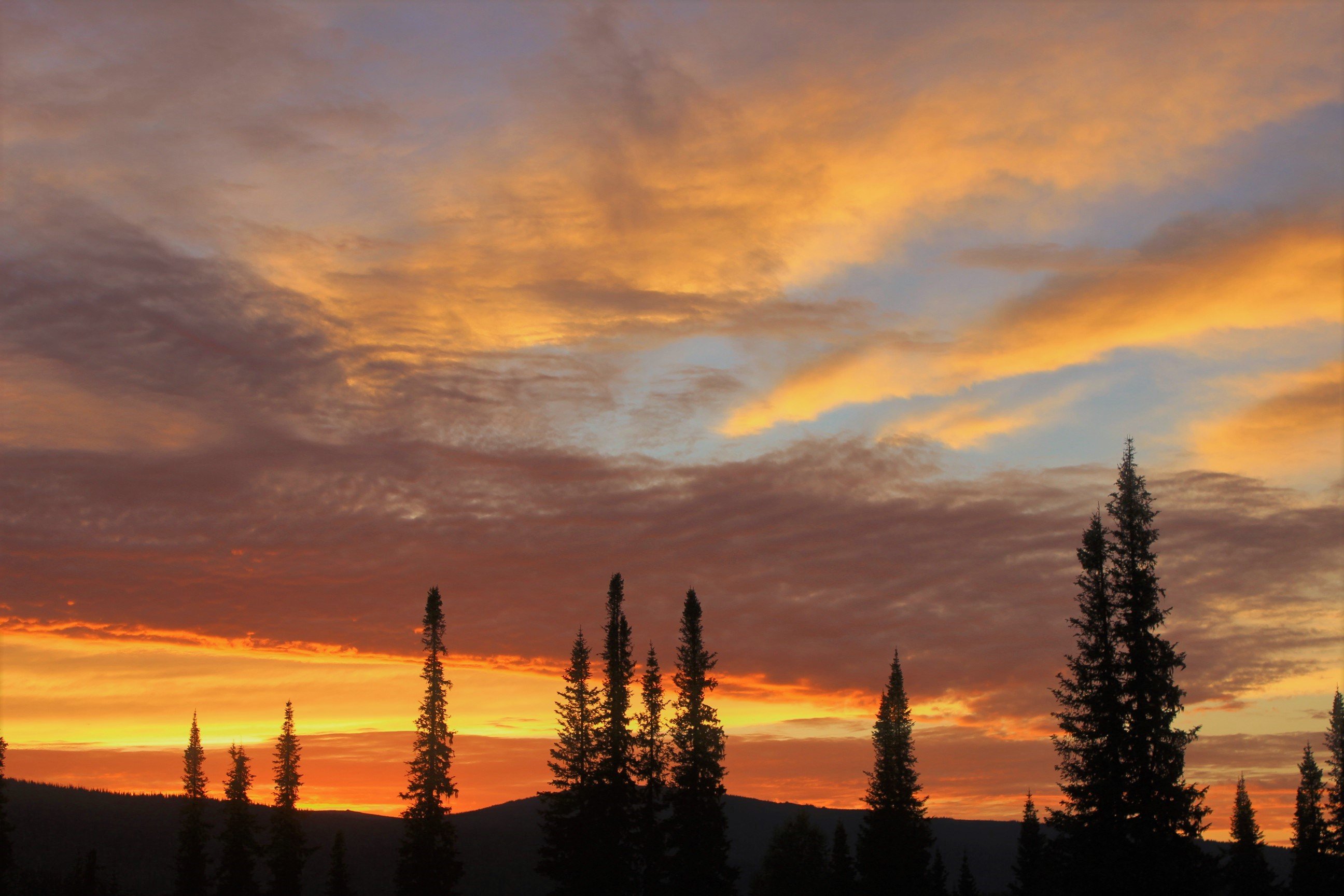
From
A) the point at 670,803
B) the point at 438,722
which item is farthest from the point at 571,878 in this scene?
the point at 438,722

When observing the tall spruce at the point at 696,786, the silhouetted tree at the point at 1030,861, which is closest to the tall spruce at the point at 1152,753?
the tall spruce at the point at 696,786

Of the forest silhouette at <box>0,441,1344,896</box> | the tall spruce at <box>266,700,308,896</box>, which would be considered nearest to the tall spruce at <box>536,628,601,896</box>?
the forest silhouette at <box>0,441,1344,896</box>

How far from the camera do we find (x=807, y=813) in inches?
4818

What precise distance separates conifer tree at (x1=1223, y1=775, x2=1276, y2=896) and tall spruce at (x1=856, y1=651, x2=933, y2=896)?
20739 millimetres

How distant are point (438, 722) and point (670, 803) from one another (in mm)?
18206

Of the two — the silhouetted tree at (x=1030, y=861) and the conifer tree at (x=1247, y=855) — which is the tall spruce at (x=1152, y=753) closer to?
the conifer tree at (x=1247, y=855)

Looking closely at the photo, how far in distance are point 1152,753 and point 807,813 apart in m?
88.8

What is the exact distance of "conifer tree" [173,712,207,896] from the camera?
95875 millimetres

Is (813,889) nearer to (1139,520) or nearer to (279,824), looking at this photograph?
(279,824)

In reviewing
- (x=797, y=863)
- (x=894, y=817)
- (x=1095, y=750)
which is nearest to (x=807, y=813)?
(x=797, y=863)

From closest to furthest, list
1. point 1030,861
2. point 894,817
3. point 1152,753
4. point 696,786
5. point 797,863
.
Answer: point 1152,753
point 696,786
point 894,817
point 1030,861
point 797,863

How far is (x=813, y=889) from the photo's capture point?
10512cm

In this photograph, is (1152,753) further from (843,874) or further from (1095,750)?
(843,874)

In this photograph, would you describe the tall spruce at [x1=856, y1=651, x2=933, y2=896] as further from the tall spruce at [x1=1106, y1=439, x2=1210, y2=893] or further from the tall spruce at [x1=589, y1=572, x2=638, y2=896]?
the tall spruce at [x1=1106, y1=439, x2=1210, y2=893]
